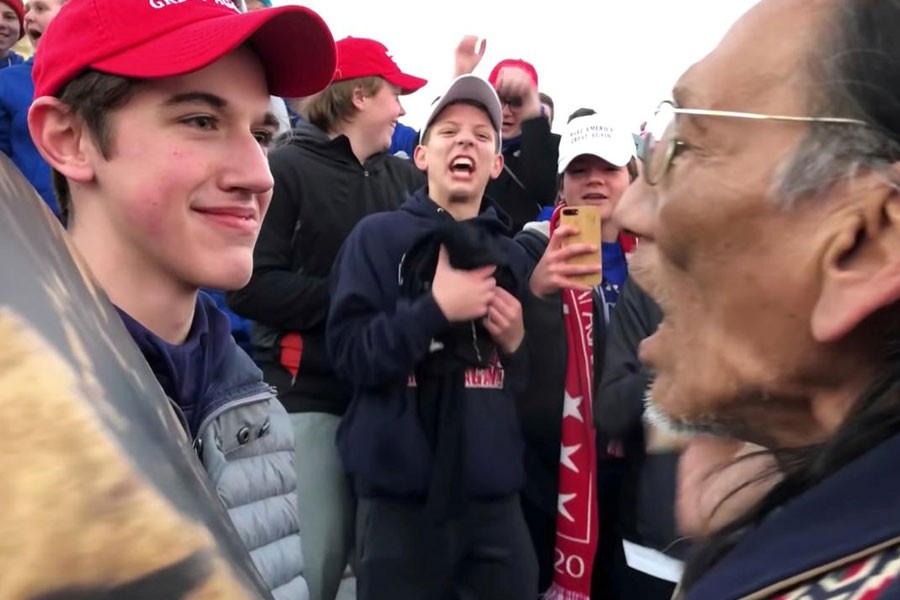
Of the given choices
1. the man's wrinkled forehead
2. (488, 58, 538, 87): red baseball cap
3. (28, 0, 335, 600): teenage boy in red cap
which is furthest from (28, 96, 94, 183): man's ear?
(488, 58, 538, 87): red baseball cap

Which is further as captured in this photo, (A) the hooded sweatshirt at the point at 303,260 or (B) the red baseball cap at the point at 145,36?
(A) the hooded sweatshirt at the point at 303,260

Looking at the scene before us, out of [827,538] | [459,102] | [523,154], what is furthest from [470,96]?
[827,538]

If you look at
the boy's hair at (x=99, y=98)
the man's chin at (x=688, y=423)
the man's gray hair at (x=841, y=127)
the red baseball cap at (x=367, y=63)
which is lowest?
the red baseball cap at (x=367, y=63)

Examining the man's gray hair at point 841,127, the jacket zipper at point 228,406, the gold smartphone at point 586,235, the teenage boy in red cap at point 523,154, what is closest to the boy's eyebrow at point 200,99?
the jacket zipper at point 228,406

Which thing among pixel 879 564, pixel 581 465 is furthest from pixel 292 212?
pixel 879 564

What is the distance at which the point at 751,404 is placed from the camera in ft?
3.31

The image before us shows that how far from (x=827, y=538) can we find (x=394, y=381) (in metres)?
2.02

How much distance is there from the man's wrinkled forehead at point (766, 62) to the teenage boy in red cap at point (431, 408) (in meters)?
1.73

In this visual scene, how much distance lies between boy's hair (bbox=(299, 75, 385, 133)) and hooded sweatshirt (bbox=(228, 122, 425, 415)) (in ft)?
0.20

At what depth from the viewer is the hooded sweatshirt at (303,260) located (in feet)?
9.96

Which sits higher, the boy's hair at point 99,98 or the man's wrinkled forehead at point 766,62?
the man's wrinkled forehead at point 766,62

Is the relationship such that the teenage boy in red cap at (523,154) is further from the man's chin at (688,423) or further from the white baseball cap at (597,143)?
the man's chin at (688,423)

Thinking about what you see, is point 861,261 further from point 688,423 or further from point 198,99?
point 198,99

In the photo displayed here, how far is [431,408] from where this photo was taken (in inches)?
110
